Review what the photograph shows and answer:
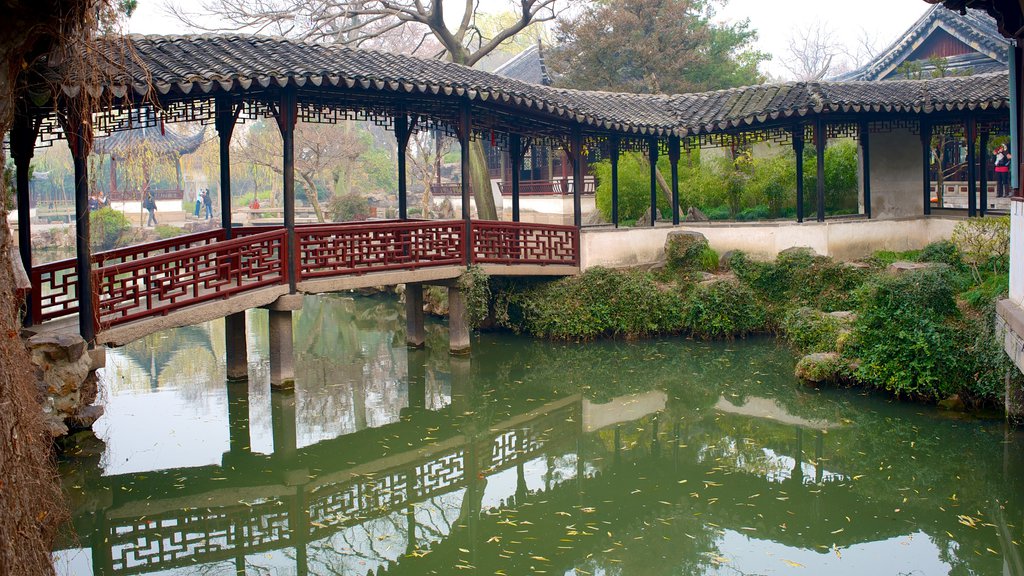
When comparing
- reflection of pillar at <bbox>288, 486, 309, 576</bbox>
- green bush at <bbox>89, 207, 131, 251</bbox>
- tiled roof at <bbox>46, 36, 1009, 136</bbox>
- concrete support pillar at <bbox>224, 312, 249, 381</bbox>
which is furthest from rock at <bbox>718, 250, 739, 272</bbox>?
green bush at <bbox>89, 207, 131, 251</bbox>

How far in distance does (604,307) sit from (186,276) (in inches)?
236

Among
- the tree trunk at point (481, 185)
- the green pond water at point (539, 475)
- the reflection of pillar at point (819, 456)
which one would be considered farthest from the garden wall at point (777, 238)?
the reflection of pillar at point (819, 456)

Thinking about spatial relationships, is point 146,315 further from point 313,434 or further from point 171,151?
point 171,151

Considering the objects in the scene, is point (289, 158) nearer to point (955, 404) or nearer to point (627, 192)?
point (955, 404)

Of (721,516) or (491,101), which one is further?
(491,101)

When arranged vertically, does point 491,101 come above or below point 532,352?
above

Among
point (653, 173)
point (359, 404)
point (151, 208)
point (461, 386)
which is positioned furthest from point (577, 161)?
point (151, 208)

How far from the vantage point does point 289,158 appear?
1035cm

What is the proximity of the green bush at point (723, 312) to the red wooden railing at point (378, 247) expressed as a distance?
3.35 meters

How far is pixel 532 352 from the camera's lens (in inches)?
519

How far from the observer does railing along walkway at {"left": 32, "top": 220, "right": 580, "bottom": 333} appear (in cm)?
903

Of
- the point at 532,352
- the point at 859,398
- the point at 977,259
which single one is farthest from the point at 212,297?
the point at 977,259

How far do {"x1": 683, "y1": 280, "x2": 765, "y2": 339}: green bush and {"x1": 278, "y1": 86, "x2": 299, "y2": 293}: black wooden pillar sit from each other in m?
5.61

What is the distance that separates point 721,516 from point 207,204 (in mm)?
30461
